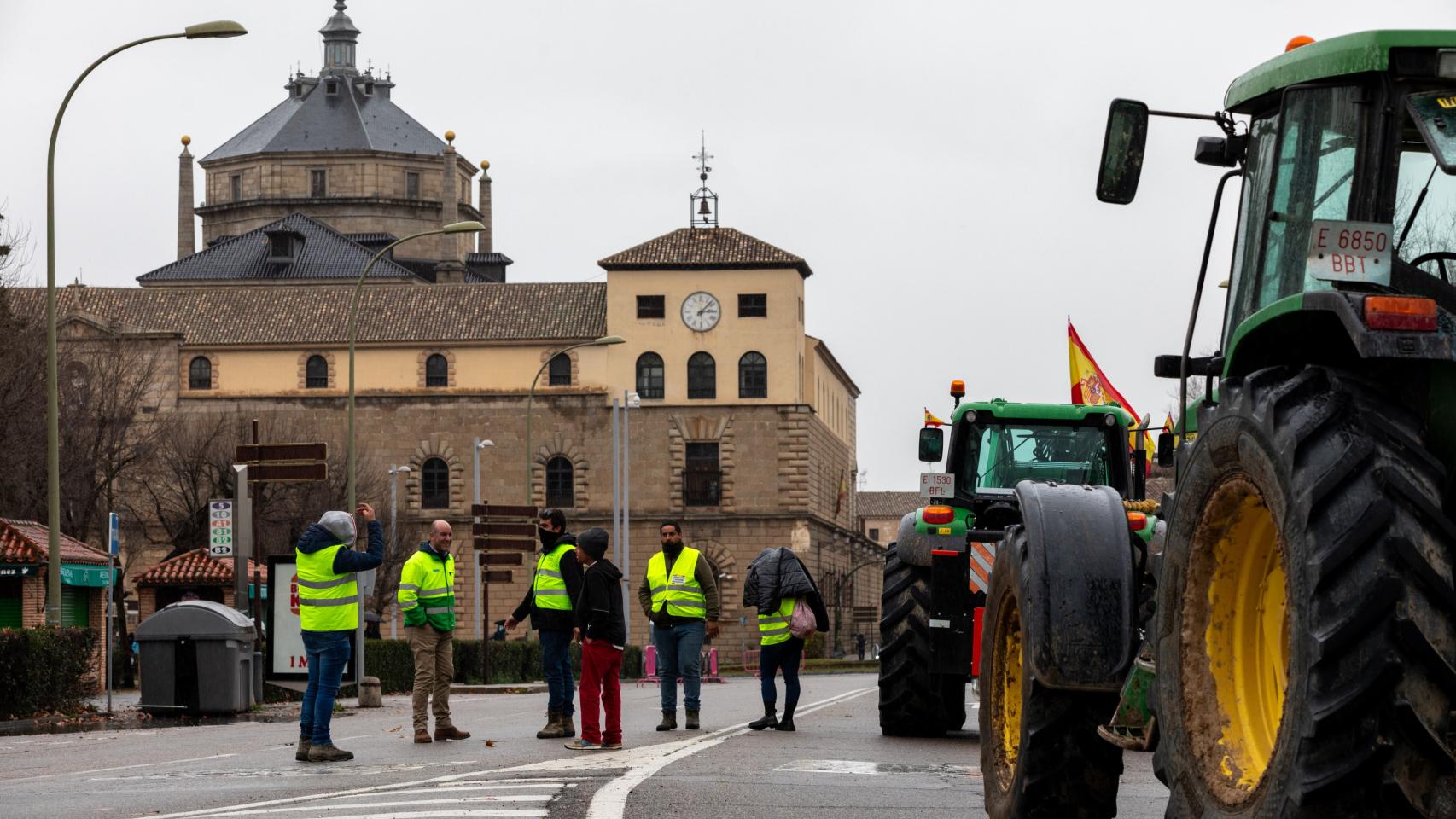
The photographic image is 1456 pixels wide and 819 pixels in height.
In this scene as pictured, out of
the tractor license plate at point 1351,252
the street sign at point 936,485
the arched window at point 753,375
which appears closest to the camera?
the tractor license plate at point 1351,252

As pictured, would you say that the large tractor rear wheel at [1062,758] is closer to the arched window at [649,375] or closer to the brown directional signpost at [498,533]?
the brown directional signpost at [498,533]

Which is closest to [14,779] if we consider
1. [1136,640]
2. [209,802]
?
[209,802]

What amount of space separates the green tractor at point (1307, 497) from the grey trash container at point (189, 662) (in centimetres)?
1982

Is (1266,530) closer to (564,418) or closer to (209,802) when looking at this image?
(209,802)

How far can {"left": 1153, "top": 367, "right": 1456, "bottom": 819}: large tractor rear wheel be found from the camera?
5.39 m

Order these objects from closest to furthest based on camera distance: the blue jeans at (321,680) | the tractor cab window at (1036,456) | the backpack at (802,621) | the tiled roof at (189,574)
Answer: the blue jeans at (321,680) → the tractor cab window at (1036,456) → the backpack at (802,621) → the tiled roof at (189,574)

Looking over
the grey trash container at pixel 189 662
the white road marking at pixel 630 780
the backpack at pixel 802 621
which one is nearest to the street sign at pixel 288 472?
the grey trash container at pixel 189 662

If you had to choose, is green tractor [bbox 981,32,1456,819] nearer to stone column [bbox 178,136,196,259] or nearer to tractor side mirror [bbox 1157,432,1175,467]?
tractor side mirror [bbox 1157,432,1175,467]

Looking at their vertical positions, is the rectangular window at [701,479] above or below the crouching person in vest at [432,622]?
above

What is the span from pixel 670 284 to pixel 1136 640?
8765 centimetres

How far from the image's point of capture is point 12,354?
49469mm

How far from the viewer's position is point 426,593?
19.2 metres

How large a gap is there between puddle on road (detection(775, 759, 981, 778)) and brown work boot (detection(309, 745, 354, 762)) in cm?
357

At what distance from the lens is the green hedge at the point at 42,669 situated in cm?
2641
